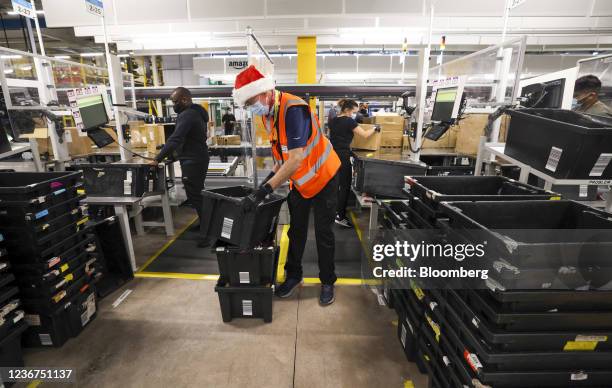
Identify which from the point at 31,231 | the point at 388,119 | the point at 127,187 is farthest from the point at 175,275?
the point at 388,119

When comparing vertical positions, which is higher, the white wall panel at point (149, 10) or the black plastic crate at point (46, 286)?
the white wall panel at point (149, 10)

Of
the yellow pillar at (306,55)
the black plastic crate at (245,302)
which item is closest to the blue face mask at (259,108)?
the black plastic crate at (245,302)

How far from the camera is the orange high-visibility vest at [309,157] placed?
2293 mm

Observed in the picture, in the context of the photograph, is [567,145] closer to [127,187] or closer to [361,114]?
[127,187]

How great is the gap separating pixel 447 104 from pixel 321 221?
1803mm

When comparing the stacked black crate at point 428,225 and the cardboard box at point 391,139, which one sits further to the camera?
the cardboard box at point 391,139

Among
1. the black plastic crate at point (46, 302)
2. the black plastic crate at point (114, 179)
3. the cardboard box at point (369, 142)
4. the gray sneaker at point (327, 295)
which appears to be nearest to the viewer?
the black plastic crate at point (46, 302)

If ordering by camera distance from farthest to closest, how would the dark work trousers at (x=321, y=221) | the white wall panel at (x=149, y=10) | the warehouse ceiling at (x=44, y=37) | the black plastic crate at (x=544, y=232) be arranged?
→ the warehouse ceiling at (x=44, y=37), the white wall panel at (x=149, y=10), the dark work trousers at (x=321, y=221), the black plastic crate at (x=544, y=232)

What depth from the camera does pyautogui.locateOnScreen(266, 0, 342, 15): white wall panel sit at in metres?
5.39

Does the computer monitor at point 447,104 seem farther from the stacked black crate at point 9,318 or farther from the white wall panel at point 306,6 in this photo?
the stacked black crate at point 9,318

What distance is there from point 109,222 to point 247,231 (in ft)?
5.00

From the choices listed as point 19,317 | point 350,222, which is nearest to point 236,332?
point 19,317

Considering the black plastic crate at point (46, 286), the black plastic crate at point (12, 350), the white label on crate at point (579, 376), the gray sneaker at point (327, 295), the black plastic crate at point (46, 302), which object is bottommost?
the gray sneaker at point (327, 295)

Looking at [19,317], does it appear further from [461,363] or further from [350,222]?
[350,222]
